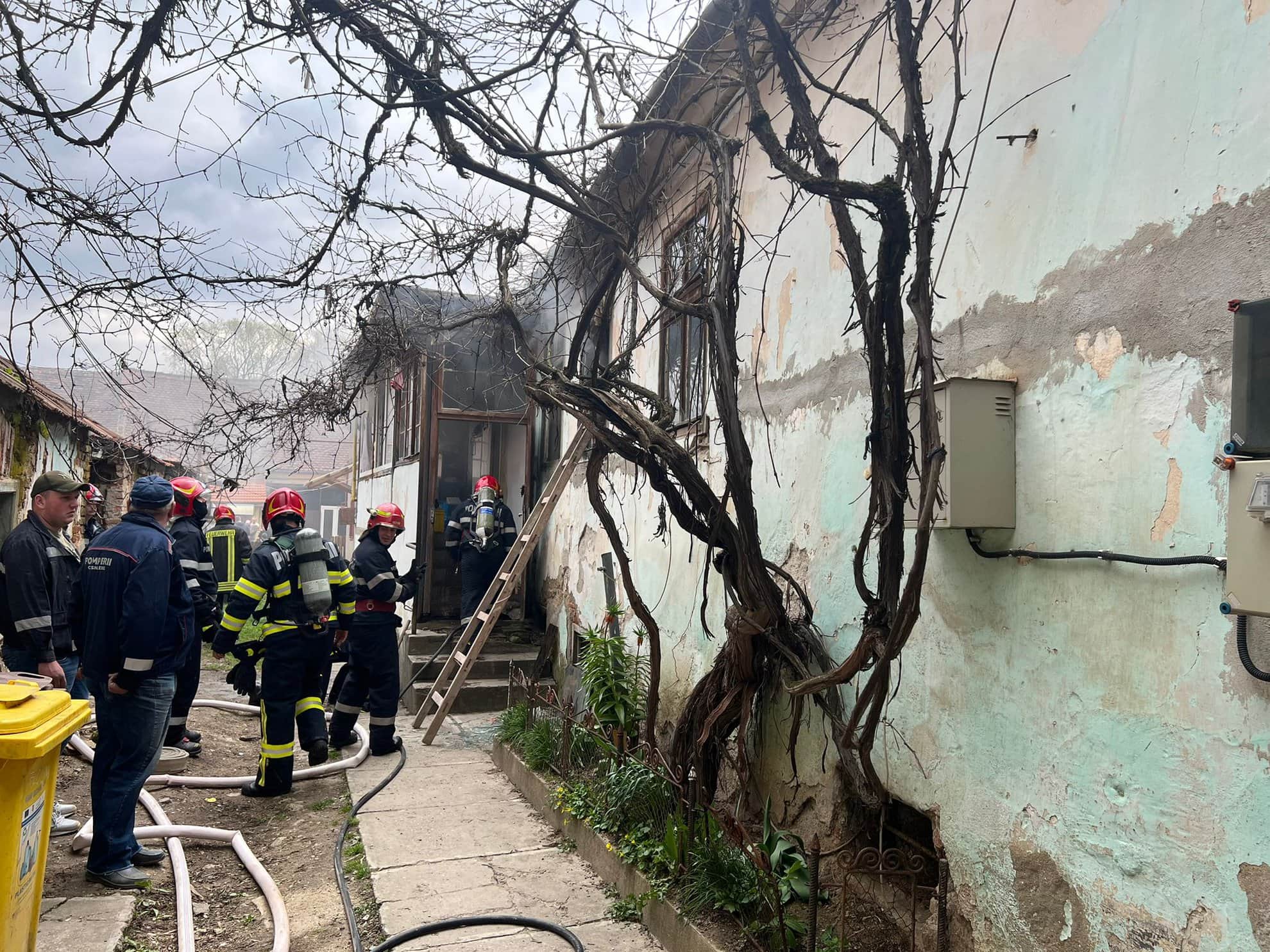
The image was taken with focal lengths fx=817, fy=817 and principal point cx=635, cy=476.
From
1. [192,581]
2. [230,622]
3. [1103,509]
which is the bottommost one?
[230,622]

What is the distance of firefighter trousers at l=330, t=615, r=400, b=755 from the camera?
22.2ft

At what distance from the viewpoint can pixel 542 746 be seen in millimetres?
5945

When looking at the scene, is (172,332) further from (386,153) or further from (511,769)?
(511,769)

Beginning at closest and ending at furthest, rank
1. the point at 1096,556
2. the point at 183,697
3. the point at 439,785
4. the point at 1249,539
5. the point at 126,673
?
the point at 1249,539 → the point at 1096,556 → the point at 126,673 → the point at 439,785 → the point at 183,697

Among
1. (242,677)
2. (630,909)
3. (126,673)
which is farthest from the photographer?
(242,677)

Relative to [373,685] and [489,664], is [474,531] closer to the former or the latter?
[489,664]

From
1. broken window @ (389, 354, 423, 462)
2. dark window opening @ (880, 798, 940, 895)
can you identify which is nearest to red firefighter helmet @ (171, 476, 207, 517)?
broken window @ (389, 354, 423, 462)

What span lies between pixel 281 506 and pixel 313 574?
2.41 feet

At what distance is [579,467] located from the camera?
27.7 feet

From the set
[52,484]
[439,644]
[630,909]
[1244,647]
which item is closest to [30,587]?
[52,484]

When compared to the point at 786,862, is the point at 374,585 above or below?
above

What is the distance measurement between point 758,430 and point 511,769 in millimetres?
3316

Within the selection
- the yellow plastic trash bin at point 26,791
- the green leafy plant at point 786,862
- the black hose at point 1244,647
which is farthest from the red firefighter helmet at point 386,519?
the black hose at point 1244,647

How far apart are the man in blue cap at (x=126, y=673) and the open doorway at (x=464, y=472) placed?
20.4 ft
